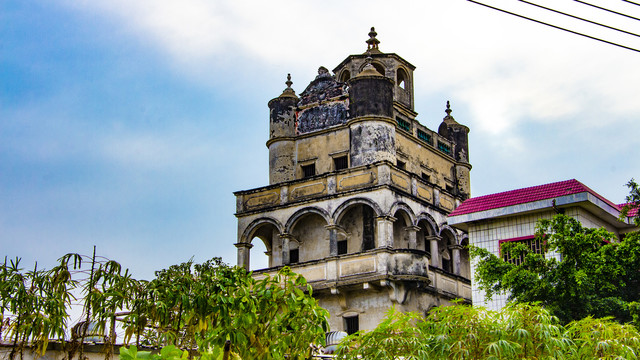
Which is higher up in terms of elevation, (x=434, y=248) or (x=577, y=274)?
(x=434, y=248)

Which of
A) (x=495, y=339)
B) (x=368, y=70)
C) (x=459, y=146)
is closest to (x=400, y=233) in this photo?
(x=368, y=70)

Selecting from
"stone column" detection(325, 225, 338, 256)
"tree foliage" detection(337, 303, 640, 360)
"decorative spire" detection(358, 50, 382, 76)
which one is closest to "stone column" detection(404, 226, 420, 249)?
"stone column" detection(325, 225, 338, 256)

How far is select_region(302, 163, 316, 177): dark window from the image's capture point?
34344mm

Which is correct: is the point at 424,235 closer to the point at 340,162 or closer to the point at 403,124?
the point at 340,162

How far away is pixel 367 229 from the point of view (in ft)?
104

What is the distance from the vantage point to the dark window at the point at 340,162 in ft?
109

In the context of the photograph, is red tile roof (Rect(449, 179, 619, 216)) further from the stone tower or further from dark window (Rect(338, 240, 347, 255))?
dark window (Rect(338, 240, 347, 255))

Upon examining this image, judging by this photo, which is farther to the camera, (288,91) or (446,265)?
(288,91)

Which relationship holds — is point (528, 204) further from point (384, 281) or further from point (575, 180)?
point (384, 281)

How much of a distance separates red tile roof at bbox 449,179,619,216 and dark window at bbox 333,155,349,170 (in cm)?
778

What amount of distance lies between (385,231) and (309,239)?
169 inches

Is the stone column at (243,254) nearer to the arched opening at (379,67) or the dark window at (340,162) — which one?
the dark window at (340,162)

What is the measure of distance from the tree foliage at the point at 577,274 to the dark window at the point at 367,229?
1080cm

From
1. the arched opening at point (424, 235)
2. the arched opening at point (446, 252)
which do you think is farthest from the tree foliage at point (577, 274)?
the arched opening at point (446, 252)
